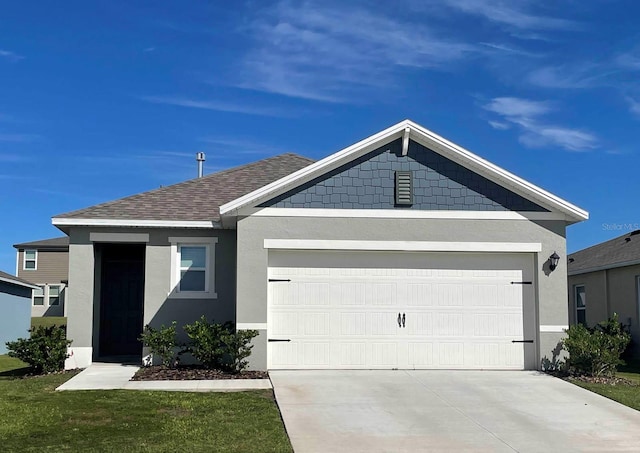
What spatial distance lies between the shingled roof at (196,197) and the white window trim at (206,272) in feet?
1.70

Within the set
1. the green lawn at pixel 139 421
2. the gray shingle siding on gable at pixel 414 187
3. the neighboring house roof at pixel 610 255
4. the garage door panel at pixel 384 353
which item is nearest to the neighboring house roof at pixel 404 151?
the gray shingle siding on gable at pixel 414 187

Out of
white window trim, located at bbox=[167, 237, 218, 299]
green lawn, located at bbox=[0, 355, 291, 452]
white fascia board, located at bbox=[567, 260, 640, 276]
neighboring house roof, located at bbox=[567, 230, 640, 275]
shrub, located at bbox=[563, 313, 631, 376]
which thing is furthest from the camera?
neighboring house roof, located at bbox=[567, 230, 640, 275]

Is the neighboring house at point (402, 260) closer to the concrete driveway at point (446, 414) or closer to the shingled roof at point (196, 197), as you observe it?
the concrete driveway at point (446, 414)

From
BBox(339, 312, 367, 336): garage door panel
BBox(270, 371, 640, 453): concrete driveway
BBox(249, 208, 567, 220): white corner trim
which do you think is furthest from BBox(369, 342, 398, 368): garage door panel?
BBox(249, 208, 567, 220): white corner trim

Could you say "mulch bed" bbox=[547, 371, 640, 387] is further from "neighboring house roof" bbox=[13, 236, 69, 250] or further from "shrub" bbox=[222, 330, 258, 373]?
"neighboring house roof" bbox=[13, 236, 69, 250]

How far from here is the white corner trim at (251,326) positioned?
13367 millimetres

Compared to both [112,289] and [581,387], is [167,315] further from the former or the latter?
[581,387]

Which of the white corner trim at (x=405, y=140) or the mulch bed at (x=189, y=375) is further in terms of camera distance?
the white corner trim at (x=405, y=140)

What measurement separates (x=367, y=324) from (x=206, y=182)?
630 centimetres

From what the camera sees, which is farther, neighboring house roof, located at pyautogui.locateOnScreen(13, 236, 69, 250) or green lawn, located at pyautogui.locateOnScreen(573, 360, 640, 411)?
neighboring house roof, located at pyautogui.locateOnScreen(13, 236, 69, 250)

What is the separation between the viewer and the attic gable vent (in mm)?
13852

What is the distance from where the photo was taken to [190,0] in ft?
48.1

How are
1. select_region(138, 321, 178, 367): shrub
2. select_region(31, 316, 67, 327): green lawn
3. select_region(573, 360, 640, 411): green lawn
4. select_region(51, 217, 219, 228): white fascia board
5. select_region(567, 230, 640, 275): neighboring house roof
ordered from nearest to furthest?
select_region(573, 360, 640, 411): green lawn < select_region(138, 321, 178, 367): shrub < select_region(51, 217, 219, 228): white fascia board < select_region(567, 230, 640, 275): neighboring house roof < select_region(31, 316, 67, 327): green lawn

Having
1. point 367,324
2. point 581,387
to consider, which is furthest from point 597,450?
point 367,324
